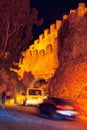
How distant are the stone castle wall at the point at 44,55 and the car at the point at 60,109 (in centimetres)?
2014

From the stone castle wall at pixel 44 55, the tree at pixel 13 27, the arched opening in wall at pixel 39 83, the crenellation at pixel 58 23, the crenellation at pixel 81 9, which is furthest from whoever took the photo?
the arched opening in wall at pixel 39 83

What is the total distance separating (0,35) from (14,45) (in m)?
1.60

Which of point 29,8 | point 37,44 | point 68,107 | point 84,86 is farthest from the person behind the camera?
point 37,44

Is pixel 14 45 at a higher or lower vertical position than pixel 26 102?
higher

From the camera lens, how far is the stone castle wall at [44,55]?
174 feet

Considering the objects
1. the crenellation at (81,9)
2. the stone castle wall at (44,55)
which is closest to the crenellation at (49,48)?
the stone castle wall at (44,55)

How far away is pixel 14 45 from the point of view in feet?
120

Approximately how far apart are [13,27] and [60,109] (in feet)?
35.4

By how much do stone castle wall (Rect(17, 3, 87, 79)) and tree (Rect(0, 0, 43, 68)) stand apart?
1132 cm

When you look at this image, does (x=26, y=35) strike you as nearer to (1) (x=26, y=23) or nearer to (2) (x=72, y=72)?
(1) (x=26, y=23)

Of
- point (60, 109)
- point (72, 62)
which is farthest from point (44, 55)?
point (60, 109)

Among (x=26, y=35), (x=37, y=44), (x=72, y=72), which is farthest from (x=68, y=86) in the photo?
(x=37, y=44)

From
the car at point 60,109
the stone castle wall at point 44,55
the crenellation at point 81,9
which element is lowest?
the car at point 60,109

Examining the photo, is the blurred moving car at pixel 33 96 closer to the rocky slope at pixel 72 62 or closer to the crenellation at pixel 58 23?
the rocky slope at pixel 72 62
